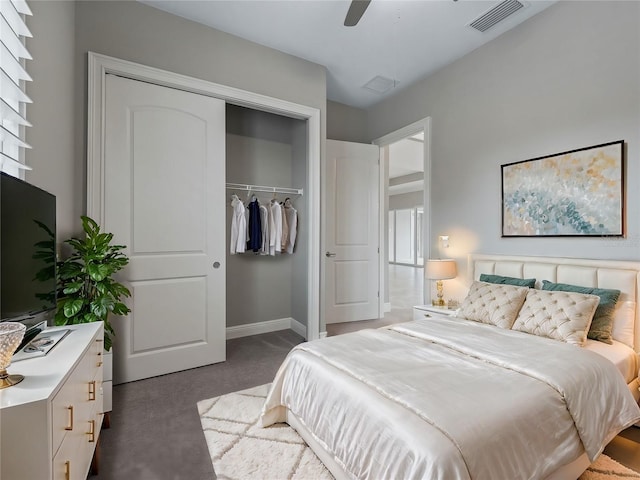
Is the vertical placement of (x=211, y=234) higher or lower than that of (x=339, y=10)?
lower

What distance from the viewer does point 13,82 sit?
141 cm

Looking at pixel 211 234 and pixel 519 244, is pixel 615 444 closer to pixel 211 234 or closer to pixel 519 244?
pixel 519 244

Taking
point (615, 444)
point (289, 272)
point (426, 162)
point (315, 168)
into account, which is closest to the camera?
point (615, 444)

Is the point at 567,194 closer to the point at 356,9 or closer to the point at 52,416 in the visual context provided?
the point at 356,9

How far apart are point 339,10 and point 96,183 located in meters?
2.47

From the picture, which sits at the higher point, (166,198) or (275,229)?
(166,198)

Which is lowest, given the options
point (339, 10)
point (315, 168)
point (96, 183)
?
point (96, 183)

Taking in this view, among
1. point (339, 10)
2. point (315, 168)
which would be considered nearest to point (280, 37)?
point (339, 10)

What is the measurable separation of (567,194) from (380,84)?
2.53 m

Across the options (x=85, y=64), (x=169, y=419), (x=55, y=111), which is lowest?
(x=169, y=419)

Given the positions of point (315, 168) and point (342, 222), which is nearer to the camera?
point (315, 168)

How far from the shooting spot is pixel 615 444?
1.86 metres

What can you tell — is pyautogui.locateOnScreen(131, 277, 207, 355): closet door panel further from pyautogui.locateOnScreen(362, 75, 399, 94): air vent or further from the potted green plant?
pyautogui.locateOnScreen(362, 75, 399, 94): air vent

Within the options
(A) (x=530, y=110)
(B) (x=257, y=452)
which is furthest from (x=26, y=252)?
(A) (x=530, y=110)
